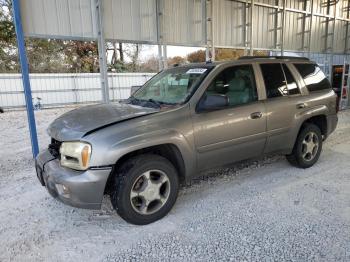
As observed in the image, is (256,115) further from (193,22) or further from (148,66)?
(148,66)

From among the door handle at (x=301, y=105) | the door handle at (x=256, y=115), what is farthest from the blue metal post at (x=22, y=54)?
the door handle at (x=301, y=105)

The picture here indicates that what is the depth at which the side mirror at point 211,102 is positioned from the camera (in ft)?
9.77

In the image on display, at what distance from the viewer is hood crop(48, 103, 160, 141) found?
8.61ft

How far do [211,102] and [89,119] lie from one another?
1.29 meters

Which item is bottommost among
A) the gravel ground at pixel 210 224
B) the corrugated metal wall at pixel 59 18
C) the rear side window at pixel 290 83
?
the gravel ground at pixel 210 224

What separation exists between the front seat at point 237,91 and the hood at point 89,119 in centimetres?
99

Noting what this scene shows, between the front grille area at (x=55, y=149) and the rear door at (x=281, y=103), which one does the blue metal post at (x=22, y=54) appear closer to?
the front grille area at (x=55, y=149)

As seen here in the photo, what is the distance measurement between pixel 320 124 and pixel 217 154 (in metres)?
2.22

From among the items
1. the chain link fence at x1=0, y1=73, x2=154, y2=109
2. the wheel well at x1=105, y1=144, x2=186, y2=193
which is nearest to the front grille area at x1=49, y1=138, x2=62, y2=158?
the wheel well at x1=105, y1=144, x2=186, y2=193

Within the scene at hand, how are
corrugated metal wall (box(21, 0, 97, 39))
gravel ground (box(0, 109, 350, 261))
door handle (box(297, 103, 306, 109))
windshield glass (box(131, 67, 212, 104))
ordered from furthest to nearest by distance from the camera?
corrugated metal wall (box(21, 0, 97, 39)), door handle (box(297, 103, 306, 109)), windshield glass (box(131, 67, 212, 104)), gravel ground (box(0, 109, 350, 261))

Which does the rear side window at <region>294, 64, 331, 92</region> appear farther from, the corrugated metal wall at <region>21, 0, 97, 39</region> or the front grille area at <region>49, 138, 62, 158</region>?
the corrugated metal wall at <region>21, 0, 97, 39</region>

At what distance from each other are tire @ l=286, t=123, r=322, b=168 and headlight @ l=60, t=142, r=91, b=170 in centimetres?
300

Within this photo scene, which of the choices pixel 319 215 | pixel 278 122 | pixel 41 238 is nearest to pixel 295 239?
pixel 319 215

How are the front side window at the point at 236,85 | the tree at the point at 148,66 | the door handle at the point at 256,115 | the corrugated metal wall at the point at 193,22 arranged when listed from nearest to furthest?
the front side window at the point at 236,85 → the door handle at the point at 256,115 → the corrugated metal wall at the point at 193,22 → the tree at the point at 148,66
